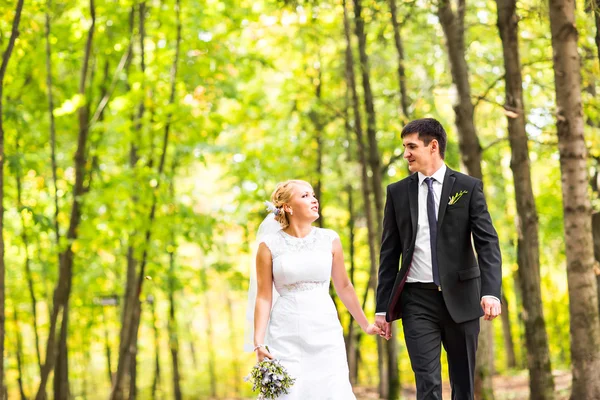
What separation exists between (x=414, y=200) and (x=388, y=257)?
17.7 inches

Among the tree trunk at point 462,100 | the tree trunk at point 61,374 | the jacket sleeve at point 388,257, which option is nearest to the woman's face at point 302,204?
the jacket sleeve at point 388,257

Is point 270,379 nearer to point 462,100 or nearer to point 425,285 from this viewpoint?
point 425,285

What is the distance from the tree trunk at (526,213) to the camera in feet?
32.1

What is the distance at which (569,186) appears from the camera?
8.20 m

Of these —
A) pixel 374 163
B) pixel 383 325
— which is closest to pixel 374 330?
pixel 383 325

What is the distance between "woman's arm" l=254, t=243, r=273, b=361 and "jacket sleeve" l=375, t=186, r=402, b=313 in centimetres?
82

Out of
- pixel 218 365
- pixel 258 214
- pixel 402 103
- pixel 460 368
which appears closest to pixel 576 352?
pixel 460 368

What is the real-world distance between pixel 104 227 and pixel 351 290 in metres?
8.49

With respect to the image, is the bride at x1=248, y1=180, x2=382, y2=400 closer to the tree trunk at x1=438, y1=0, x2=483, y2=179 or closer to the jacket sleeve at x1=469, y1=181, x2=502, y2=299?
the jacket sleeve at x1=469, y1=181, x2=502, y2=299

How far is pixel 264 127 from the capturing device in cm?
2170

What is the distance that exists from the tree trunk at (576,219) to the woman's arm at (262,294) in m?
3.88

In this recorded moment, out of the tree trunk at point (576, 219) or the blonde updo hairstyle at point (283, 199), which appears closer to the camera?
the blonde updo hairstyle at point (283, 199)

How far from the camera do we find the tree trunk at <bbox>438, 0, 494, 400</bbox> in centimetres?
1046

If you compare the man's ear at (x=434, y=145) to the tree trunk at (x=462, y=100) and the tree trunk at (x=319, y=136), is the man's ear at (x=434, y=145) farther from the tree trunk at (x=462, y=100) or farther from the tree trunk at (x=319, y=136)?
the tree trunk at (x=319, y=136)
